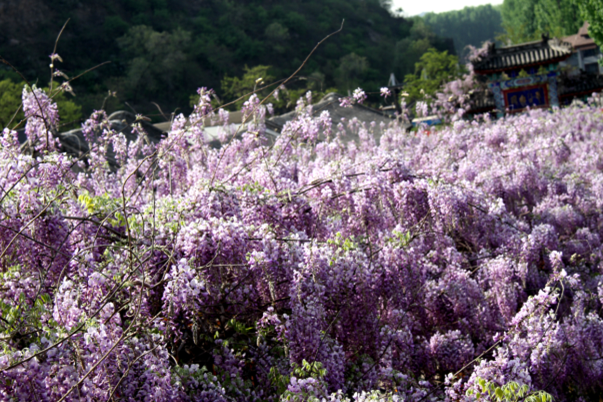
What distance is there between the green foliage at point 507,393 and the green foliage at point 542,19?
191 ft

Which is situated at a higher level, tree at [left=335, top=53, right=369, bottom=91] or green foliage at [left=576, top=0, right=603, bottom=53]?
green foliage at [left=576, top=0, right=603, bottom=53]

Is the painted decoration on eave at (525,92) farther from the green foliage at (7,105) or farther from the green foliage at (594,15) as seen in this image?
the green foliage at (7,105)

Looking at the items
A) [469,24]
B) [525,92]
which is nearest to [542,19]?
[525,92]

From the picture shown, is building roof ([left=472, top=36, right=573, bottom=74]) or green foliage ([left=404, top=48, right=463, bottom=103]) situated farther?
green foliage ([left=404, top=48, right=463, bottom=103])

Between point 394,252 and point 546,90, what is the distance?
24.3 meters

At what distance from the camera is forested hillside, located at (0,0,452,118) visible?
2143 inches

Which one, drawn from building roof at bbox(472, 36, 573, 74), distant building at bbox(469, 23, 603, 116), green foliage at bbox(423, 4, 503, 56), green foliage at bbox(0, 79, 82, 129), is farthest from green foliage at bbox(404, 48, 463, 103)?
green foliage at bbox(423, 4, 503, 56)

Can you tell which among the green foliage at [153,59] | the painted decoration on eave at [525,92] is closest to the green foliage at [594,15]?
the painted decoration on eave at [525,92]

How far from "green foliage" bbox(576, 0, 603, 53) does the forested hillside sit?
25.4m

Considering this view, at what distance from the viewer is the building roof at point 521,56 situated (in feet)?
78.8

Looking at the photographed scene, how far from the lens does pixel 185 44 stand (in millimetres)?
63094

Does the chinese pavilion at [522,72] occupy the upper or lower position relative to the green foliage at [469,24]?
lower

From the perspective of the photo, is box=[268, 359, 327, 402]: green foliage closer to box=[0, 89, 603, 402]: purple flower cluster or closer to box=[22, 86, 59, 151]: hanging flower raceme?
box=[0, 89, 603, 402]: purple flower cluster

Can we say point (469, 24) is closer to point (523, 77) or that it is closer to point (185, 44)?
point (185, 44)
